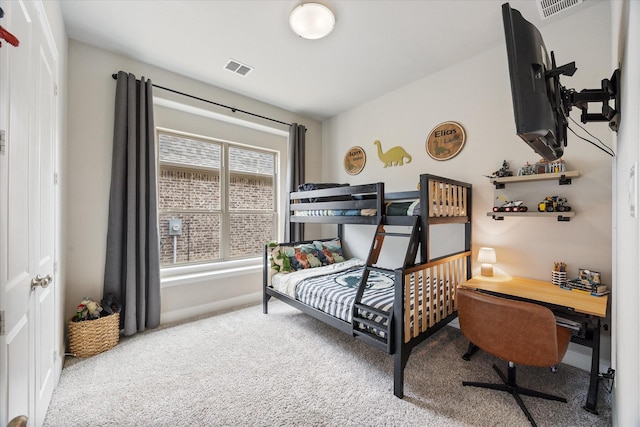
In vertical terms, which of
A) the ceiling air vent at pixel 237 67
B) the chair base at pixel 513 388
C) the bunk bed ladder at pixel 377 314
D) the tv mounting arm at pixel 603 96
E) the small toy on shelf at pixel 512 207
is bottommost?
the chair base at pixel 513 388

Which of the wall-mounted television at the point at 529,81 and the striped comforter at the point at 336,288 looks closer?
the wall-mounted television at the point at 529,81

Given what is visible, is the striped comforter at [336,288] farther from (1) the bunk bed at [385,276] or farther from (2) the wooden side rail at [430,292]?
(2) the wooden side rail at [430,292]

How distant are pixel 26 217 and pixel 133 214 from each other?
1.38 meters

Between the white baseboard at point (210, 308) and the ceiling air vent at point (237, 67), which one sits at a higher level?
the ceiling air vent at point (237, 67)

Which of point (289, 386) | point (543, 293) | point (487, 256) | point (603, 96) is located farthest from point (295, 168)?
point (603, 96)

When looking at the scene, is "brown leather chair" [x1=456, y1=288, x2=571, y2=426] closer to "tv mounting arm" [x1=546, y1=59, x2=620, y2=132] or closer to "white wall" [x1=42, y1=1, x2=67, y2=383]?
"tv mounting arm" [x1=546, y1=59, x2=620, y2=132]

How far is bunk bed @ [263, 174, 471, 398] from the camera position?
1892 millimetres

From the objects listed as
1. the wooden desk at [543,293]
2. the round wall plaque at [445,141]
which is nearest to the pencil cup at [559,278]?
the wooden desk at [543,293]

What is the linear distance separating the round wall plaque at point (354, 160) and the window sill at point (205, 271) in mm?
1912

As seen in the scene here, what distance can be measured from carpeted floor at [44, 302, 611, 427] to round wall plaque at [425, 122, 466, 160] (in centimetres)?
190

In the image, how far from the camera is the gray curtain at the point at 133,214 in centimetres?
252

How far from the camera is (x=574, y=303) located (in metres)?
1.77

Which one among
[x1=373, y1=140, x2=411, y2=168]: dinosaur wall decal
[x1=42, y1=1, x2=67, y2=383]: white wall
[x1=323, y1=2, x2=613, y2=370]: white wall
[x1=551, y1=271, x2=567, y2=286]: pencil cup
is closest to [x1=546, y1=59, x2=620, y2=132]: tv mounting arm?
[x1=323, y1=2, x2=613, y2=370]: white wall

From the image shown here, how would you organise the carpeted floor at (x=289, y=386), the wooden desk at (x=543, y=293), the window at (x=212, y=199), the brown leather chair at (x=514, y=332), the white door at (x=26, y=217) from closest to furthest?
1. the white door at (x=26, y=217)
2. the brown leather chair at (x=514, y=332)
3. the carpeted floor at (x=289, y=386)
4. the wooden desk at (x=543, y=293)
5. the window at (x=212, y=199)
